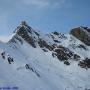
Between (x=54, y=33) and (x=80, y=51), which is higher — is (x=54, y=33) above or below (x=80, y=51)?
above

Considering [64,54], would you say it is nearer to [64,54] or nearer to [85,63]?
[64,54]

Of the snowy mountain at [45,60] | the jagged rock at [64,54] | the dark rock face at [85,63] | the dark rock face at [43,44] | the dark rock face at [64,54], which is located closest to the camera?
the snowy mountain at [45,60]

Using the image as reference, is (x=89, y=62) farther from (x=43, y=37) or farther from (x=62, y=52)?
(x=43, y=37)

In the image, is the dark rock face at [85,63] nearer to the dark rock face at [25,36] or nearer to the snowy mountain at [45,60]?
the snowy mountain at [45,60]

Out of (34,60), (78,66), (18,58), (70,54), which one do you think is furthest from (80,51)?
(18,58)

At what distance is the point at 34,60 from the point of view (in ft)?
209

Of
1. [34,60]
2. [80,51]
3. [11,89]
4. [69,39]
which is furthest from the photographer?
[69,39]

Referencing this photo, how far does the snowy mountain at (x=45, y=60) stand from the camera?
163ft

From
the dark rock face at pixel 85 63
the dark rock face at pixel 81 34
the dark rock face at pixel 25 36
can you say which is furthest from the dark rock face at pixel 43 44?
the dark rock face at pixel 81 34

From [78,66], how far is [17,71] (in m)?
20.1

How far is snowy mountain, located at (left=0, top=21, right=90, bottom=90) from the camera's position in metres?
49.8

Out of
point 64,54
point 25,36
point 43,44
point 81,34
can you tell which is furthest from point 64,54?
point 81,34

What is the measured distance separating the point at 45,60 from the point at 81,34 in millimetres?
23048

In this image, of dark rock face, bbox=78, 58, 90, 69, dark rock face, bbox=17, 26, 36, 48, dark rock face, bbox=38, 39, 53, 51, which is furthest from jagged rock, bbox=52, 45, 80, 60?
dark rock face, bbox=17, 26, 36, 48
